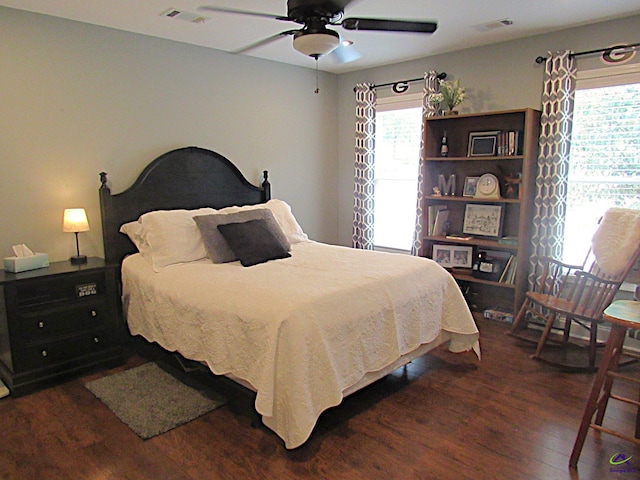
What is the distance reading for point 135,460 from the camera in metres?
2.19

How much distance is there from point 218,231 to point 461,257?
237 cm

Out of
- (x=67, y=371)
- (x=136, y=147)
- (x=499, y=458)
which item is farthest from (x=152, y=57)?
(x=499, y=458)

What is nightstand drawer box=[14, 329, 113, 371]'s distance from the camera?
283 cm

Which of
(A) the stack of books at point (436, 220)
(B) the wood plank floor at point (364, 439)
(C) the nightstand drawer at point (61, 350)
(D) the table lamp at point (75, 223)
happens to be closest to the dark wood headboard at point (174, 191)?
(D) the table lamp at point (75, 223)

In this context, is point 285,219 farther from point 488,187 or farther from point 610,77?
point 610,77

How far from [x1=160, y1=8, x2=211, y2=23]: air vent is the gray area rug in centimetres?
250

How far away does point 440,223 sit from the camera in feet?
14.8

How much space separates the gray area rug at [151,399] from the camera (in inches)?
98.7

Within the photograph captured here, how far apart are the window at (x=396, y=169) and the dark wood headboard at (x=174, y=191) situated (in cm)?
148

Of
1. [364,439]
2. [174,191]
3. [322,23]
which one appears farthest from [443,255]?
[322,23]

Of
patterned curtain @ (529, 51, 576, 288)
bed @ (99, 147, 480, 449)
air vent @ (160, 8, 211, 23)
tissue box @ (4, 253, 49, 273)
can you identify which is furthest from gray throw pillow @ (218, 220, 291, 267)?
patterned curtain @ (529, 51, 576, 288)

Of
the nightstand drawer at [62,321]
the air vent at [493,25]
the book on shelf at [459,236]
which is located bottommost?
the nightstand drawer at [62,321]

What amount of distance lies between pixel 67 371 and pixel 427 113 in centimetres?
377

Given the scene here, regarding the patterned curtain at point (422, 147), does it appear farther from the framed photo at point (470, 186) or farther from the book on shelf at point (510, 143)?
the book on shelf at point (510, 143)
